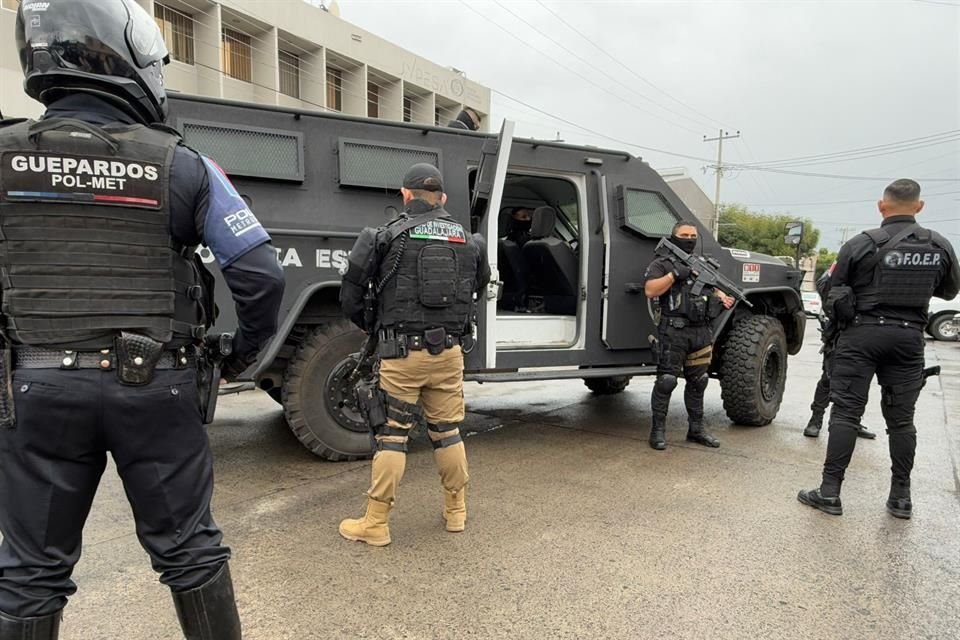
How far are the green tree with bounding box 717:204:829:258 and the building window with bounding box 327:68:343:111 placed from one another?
116 ft

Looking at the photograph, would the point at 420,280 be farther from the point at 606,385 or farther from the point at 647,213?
the point at 606,385

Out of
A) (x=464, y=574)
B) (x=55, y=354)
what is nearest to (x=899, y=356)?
(x=464, y=574)

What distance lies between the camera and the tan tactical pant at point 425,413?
2.86 m

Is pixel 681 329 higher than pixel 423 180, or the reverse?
pixel 423 180

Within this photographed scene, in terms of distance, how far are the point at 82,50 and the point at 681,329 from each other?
12.7ft

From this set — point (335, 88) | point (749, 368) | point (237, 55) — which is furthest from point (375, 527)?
point (335, 88)

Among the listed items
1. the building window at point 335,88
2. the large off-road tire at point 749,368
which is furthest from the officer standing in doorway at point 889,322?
the building window at point 335,88

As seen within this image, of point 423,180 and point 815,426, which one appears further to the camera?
point 815,426

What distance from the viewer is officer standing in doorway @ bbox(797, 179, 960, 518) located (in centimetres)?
Result: 327

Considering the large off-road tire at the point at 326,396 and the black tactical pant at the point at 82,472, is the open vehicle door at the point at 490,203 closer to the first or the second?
the large off-road tire at the point at 326,396

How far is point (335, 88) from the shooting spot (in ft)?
60.2

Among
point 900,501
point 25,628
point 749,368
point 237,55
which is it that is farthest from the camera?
point 237,55

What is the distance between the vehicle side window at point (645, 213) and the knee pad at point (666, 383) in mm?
1103

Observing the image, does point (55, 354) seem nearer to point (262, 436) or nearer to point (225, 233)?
point (225, 233)
